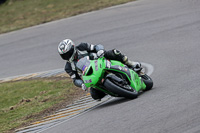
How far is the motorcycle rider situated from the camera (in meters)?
8.59

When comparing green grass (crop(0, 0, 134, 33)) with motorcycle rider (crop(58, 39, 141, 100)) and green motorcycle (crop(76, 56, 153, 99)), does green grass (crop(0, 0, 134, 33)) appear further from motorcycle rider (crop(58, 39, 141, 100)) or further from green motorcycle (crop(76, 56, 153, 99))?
green motorcycle (crop(76, 56, 153, 99))

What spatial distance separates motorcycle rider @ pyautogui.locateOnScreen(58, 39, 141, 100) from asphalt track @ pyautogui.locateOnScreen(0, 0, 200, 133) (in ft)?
1.87

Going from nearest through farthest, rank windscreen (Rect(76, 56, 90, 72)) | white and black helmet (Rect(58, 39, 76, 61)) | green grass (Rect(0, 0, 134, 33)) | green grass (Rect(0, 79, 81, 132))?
windscreen (Rect(76, 56, 90, 72)), white and black helmet (Rect(58, 39, 76, 61)), green grass (Rect(0, 79, 81, 132)), green grass (Rect(0, 0, 134, 33))

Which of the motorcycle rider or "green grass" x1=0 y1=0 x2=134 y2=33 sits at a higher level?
the motorcycle rider

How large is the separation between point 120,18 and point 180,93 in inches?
408

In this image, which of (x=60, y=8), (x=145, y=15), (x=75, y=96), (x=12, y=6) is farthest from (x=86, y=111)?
(x=12, y=6)

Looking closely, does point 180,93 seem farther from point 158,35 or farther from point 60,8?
point 60,8

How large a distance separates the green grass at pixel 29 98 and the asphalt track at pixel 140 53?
1478mm

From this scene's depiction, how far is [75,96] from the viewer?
10.5 meters

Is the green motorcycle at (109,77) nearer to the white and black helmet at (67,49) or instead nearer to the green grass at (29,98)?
the white and black helmet at (67,49)

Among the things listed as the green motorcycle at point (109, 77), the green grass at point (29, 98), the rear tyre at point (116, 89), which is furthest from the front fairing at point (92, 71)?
the green grass at point (29, 98)

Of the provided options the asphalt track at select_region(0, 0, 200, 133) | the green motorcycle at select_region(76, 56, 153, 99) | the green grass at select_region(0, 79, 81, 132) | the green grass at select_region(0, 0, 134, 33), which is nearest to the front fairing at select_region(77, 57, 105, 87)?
the green motorcycle at select_region(76, 56, 153, 99)

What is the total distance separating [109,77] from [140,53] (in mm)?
5107

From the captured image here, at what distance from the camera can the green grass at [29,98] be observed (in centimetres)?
968
